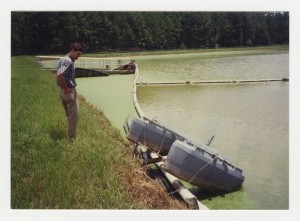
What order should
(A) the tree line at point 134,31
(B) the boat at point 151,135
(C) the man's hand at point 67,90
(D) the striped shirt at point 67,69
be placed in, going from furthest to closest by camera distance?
1. (A) the tree line at point 134,31
2. (B) the boat at point 151,135
3. (C) the man's hand at point 67,90
4. (D) the striped shirt at point 67,69

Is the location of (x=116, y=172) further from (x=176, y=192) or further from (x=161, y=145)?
(x=161, y=145)

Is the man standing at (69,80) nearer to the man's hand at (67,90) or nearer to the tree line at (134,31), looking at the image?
the man's hand at (67,90)

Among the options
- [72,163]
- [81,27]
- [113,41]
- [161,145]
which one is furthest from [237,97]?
[113,41]

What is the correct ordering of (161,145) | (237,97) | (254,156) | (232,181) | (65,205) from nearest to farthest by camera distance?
(65,205) → (232,181) → (161,145) → (254,156) → (237,97)

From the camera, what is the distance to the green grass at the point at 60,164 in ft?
14.7

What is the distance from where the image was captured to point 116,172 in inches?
210

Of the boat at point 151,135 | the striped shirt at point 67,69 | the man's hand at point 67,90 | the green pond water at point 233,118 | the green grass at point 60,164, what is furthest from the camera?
the boat at point 151,135

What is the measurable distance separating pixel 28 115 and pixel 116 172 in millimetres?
2784

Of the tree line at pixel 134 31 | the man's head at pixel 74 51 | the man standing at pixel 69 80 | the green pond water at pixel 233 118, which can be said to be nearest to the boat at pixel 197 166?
the green pond water at pixel 233 118

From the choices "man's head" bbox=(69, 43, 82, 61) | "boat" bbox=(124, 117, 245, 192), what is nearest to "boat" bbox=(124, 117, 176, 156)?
"boat" bbox=(124, 117, 245, 192)

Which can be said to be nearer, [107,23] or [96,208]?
[96,208]

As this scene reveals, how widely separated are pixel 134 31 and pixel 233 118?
23218mm

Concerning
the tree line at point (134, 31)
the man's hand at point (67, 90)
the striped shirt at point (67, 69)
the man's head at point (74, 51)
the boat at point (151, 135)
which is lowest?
the boat at point (151, 135)

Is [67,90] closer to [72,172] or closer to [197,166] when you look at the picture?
[72,172]
